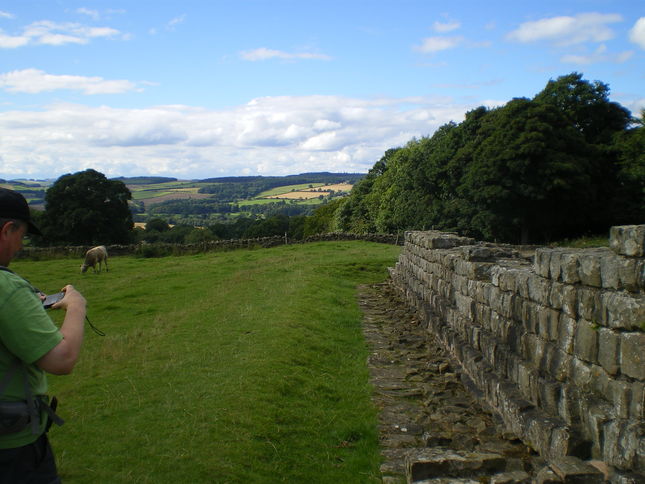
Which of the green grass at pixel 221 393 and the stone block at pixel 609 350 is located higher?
the stone block at pixel 609 350

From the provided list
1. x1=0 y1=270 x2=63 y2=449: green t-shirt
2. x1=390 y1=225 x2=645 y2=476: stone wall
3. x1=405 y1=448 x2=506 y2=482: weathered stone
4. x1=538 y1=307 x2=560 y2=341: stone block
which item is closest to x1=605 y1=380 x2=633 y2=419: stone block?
x1=390 y1=225 x2=645 y2=476: stone wall

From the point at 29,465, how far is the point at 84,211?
133 ft

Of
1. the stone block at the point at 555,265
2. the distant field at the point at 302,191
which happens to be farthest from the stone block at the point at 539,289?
the distant field at the point at 302,191

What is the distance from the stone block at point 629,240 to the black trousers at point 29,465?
452 cm

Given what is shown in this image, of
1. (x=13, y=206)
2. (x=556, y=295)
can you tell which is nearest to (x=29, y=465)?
(x=13, y=206)

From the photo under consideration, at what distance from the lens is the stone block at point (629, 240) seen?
4570 mm

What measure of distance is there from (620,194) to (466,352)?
3171cm

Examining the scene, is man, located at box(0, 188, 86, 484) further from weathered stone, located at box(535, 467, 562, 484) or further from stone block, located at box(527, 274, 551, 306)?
stone block, located at box(527, 274, 551, 306)

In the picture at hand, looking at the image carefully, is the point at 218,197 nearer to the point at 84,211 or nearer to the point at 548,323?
the point at 84,211

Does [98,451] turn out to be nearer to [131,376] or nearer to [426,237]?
[131,376]

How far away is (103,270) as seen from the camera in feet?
79.1

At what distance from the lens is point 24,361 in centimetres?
286

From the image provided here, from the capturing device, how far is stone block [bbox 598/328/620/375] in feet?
15.7

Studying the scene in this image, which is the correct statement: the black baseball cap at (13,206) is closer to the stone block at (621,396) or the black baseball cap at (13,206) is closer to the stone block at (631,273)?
the stone block at (631,273)
